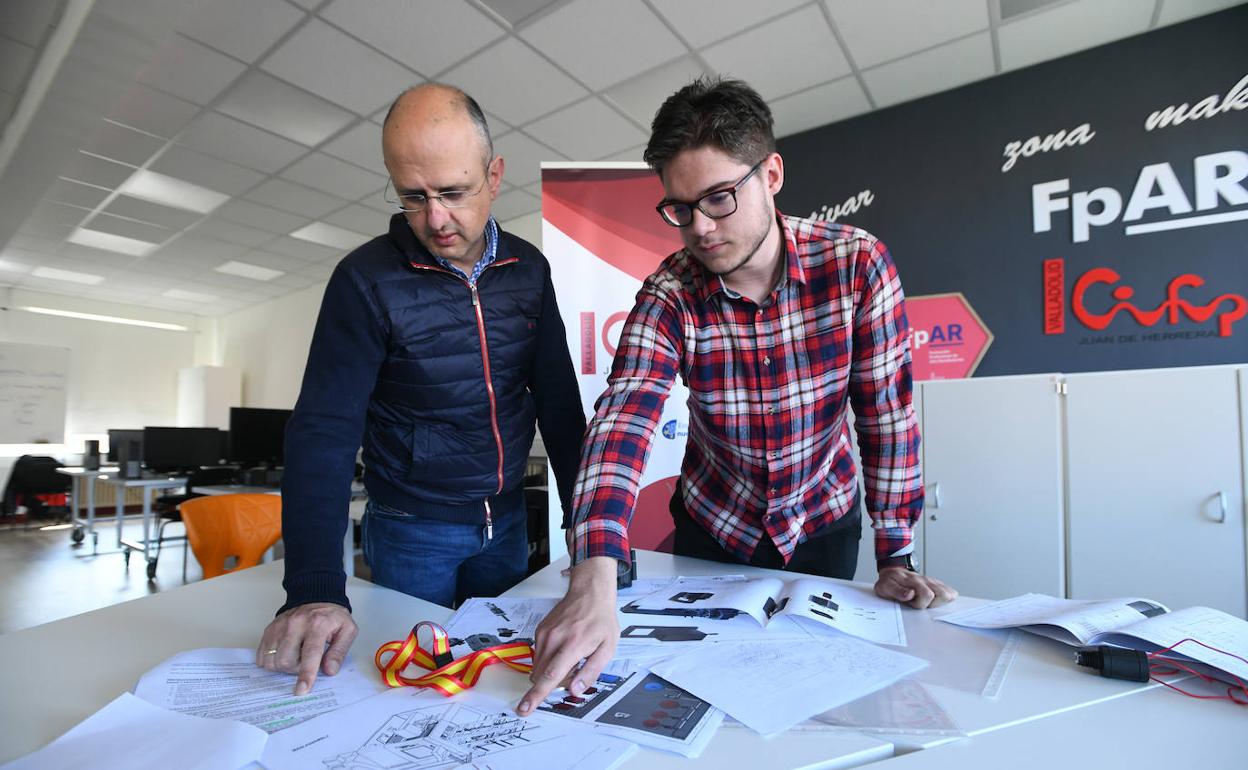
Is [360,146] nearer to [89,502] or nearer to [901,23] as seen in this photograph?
[901,23]

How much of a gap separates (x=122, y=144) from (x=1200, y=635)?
573 cm

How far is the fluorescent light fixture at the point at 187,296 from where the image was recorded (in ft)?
27.2

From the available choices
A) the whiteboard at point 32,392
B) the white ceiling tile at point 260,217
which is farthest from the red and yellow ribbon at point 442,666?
the whiteboard at point 32,392

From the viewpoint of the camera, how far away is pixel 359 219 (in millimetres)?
5590

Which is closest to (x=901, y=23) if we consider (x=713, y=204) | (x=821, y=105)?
(x=821, y=105)

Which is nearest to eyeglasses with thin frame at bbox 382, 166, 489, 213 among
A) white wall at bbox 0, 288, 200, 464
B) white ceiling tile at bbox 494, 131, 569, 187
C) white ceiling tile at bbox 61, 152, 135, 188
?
white ceiling tile at bbox 494, 131, 569, 187

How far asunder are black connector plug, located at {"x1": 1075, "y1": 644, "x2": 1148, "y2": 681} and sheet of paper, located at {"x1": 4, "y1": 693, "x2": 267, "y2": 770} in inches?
35.4

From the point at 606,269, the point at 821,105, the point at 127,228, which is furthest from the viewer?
the point at 127,228

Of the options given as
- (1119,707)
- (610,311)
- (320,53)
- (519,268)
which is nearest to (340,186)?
(320,53)

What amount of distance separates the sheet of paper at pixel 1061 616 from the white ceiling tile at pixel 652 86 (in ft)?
9.76

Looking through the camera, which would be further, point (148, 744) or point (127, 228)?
point (127, 228)

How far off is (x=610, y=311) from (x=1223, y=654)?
6.95 feet

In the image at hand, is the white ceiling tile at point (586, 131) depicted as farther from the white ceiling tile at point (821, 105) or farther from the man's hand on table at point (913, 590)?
the man's hand on table at point (913, 590)

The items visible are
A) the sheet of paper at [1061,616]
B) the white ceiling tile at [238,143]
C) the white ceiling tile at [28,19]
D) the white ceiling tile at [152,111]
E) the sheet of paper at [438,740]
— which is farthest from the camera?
the white ceiling tile at [238,143]
